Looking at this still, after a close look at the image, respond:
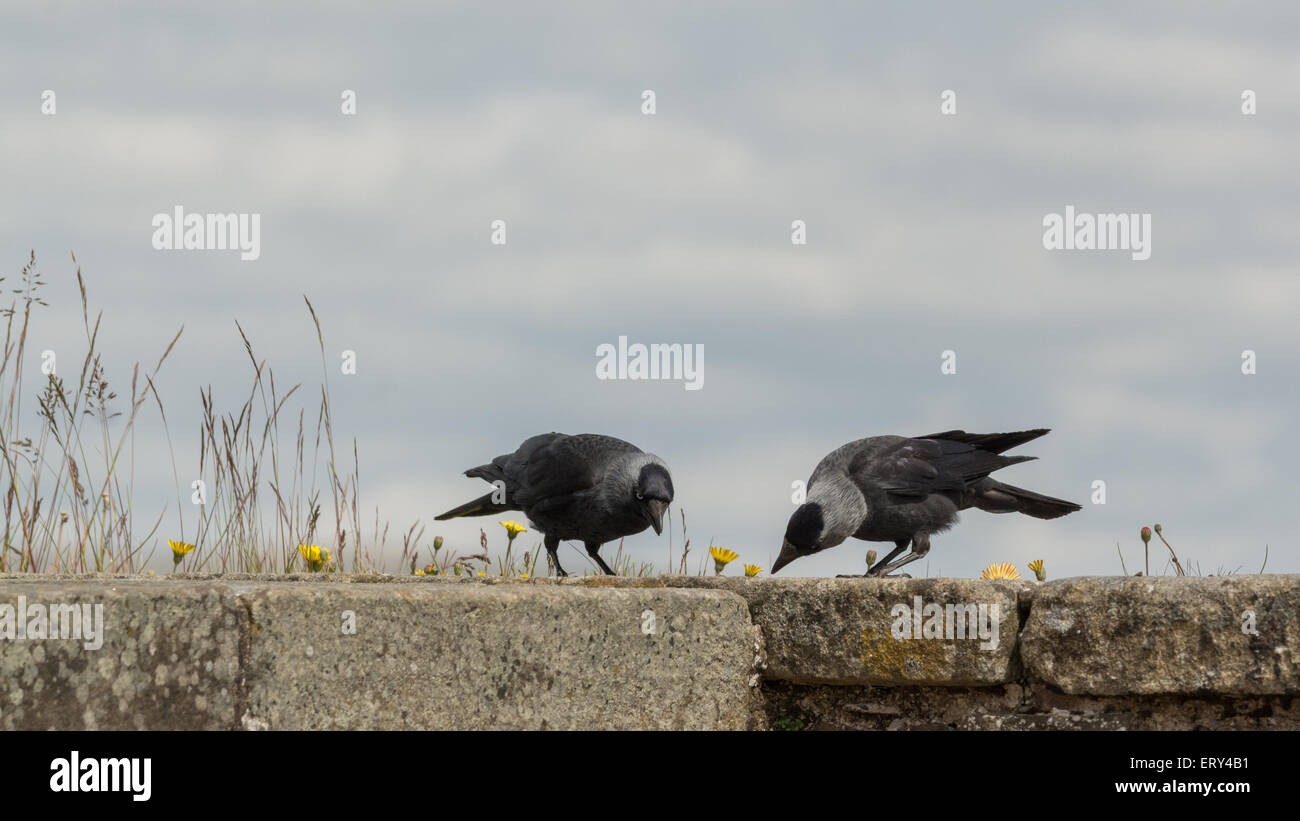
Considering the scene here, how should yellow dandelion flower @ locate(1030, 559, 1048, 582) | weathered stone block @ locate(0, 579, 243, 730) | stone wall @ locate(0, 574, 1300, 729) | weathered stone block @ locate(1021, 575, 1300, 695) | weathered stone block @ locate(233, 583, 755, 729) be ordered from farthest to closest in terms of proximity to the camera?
yellow dandelion flower @ locate(1030, 559, 1048, 582) < weathered stone block @ locate(1021, 575, 1300, 695) < weathered stone block @ locate(233, 583, 755, 729) < stone wall @ locate(0, 574, 1300, 729) < weathered stone block @ locate(0, 579, 243, 730)

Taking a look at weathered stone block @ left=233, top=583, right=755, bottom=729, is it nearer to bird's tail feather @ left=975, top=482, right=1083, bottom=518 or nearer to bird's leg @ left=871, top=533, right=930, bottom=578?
bird's leg @ left=871, top=533, right=930, bottom=578

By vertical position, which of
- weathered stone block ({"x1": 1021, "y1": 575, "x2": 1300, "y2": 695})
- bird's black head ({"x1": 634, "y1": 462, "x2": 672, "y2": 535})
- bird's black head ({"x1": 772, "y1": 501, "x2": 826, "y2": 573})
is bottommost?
weathered stone block ({"x1": 1021, "y1": 575, "x2": 1300, "y2": 695})

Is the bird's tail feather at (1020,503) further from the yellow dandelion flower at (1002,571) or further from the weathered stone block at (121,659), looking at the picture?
the weathered stone block at (121,659)

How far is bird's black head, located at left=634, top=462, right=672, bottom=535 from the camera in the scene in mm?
5340

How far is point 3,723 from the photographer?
7.89ft

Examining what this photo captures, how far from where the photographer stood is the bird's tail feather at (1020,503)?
5996 mm

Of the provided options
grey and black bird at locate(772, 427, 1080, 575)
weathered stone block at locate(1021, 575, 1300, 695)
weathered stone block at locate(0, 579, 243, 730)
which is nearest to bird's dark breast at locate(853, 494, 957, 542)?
grey and black bird at locate(772, 427, 1080, 575)

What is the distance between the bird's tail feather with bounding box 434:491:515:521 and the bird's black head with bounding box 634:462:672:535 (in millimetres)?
1244

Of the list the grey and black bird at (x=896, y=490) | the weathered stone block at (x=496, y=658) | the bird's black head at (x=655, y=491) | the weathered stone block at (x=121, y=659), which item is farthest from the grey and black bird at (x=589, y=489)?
the weathered stone block at (x=121, y=659)
